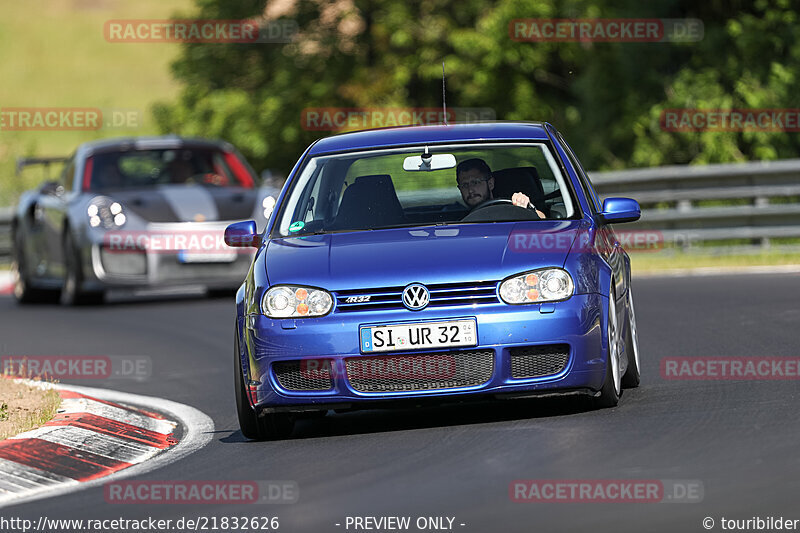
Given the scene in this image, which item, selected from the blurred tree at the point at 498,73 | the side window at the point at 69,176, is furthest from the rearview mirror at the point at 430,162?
the blurred tree at the point at 498,73

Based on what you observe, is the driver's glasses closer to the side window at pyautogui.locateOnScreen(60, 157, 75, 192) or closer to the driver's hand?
the driver's hand

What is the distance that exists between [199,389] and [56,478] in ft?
11.1

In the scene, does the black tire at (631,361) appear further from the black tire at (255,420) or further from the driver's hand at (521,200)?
the black tire at (255,420)

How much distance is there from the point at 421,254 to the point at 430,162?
3.92 feet

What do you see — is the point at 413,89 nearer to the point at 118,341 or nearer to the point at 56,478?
the point at 118,341

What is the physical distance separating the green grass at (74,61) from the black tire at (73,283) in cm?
6932

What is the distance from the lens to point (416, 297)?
Answer: 7.43 metres

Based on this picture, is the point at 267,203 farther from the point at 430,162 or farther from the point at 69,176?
the point at 430,162

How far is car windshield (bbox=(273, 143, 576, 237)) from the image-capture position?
8438mm

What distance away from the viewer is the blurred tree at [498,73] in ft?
80.7

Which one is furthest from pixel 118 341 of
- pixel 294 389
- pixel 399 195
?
pixel 294 389

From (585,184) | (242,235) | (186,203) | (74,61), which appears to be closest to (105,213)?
(186,203)

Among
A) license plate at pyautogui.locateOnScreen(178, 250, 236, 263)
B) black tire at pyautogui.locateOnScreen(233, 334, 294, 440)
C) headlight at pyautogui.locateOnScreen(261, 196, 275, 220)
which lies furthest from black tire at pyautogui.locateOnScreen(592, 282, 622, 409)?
headlight at pyautogui.locateOnScreen(261, 196, 275, 220)

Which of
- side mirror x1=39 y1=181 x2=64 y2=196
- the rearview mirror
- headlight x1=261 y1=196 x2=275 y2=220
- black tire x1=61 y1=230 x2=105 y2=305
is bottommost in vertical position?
black tire x1=61 y1=230 x2=105 y2=305
